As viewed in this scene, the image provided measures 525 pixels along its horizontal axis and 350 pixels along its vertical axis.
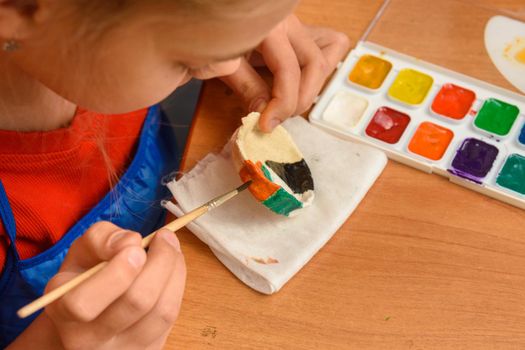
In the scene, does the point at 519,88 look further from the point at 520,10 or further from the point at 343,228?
the point at 343,228

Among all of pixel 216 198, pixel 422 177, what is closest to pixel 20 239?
pixel 216 198

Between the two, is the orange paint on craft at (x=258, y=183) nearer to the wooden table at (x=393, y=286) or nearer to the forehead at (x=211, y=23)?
the wooden table at (x=393, y=286)

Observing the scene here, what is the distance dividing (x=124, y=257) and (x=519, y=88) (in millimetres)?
632

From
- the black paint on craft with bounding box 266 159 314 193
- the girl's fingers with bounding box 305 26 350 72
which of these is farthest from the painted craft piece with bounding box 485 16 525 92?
the black paint on craft with bounding box 266 159 314 193

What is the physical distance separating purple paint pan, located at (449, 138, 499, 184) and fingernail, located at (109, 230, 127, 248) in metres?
0.43

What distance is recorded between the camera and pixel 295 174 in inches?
31.4

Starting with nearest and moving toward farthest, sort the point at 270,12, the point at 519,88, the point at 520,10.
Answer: the point at 270,12 → the point at 519,88 → the point at 520,10

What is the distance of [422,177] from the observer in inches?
32.3

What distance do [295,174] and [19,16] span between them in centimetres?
39

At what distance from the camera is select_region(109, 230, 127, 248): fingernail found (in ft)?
1.89

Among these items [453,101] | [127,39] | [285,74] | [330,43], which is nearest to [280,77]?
[285,74]

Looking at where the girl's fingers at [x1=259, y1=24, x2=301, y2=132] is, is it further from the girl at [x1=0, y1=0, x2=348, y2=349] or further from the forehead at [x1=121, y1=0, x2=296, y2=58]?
the forehead at [x1=121, y1=0, x2=296, y2=58]

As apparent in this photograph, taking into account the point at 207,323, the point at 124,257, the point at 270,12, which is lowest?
the point at 207,323

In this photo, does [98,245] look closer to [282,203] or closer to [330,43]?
[282,203]
